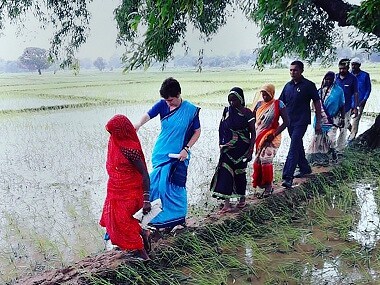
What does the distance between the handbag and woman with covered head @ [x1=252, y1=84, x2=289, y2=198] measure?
4.00 ft

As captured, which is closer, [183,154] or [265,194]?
[183,154]

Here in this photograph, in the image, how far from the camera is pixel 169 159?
418 centimetres

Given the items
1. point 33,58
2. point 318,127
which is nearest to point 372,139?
point 318,127

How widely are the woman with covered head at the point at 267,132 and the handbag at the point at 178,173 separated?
1.22 metres

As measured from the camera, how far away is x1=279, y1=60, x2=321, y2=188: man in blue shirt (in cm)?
544

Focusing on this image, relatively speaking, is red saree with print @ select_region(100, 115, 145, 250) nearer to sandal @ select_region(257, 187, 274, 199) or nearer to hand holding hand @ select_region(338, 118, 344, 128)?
sandal @ select_region(257, 187, 274, 199)

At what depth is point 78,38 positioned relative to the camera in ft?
25.0

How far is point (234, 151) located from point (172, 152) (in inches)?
32.3

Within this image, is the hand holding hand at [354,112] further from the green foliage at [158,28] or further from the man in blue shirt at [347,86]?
the green foliage at [158,28]

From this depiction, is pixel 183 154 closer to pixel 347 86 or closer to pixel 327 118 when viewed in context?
pixel 327 118

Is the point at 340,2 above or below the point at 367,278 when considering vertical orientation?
above

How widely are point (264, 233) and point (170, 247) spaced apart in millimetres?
987

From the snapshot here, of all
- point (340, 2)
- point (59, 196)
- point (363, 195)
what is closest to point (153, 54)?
point (59, 196)

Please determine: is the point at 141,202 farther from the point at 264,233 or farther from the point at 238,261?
the point at 264,233
